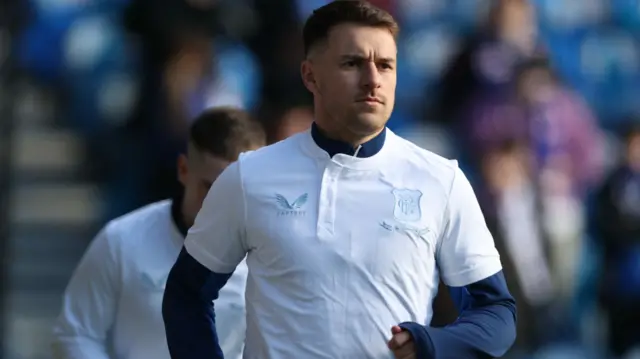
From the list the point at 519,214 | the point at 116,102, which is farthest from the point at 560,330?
the point at 116,102

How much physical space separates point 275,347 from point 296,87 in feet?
18.2

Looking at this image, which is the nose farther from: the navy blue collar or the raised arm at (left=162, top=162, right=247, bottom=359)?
the raised arm at (left=162, top=162, right=247, bottom=359)

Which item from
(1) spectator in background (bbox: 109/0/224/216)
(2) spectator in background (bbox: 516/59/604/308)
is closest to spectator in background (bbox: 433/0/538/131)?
(2) spectator in background (bbox: 516/59/604/308)

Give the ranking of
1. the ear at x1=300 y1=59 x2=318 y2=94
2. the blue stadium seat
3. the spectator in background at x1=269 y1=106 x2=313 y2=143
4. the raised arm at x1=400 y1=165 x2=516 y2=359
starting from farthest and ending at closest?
1. the blue stadium seat
2. the spectator in background at x1=269 y1=106 x2=313 y2=143
3. the ear at x1=300 y1=59 x2=318 y2=94
4. the raised arm at x1=400 y1=165 x2=516 y2=359

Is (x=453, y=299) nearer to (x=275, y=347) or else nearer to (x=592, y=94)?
(x=275, y=347)

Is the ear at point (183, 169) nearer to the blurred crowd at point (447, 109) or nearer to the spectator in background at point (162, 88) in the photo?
the blurred crowd at point (447, 109)

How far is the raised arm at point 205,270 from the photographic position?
391 centimetres

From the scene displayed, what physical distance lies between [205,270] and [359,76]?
682 mm

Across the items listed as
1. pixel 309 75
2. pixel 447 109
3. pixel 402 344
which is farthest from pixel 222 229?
pixel 447 109

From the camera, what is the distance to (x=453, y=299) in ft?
12.9

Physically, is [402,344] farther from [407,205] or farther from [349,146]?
[349,146]

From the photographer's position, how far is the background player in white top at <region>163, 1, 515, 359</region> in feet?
12.2

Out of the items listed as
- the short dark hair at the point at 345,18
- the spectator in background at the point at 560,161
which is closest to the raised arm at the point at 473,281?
the short dark hair at the point at 345,18

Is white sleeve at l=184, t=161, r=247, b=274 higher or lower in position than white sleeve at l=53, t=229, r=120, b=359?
higher
